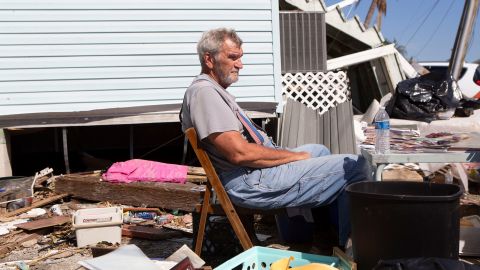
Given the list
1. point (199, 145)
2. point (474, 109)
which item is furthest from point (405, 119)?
point (199, 145)

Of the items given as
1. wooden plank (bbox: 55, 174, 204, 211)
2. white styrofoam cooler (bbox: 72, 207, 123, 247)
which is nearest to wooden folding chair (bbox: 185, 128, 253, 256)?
white styrofoam cooler (bbox: 72, 207, 123, 247)

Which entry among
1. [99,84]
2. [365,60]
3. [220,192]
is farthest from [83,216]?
[365,60]

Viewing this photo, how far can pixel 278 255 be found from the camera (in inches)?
109

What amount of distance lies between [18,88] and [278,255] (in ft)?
16.7

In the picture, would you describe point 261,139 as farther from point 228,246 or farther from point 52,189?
point 52,189

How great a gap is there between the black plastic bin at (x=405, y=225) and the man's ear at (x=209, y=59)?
1.23 metres

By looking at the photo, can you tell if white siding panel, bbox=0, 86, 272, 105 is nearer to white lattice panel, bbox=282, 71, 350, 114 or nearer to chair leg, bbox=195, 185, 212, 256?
white lattice panel, bbox=282, 71, 350, 114

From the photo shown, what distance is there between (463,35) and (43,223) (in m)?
8.86

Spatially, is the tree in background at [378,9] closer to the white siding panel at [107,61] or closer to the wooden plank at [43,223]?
the white siding panel at [107,61]

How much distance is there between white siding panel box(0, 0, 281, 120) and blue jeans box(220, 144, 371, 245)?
4114mm

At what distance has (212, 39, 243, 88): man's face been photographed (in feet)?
10.4

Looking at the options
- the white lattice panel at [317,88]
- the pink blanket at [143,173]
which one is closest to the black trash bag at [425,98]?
the white lattice panel at [317,88]

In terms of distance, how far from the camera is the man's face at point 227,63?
318 centimetres

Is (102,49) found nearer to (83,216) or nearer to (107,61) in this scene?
(107,61)
